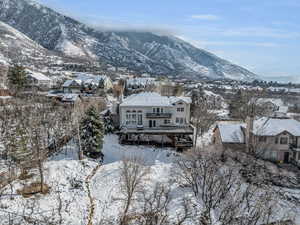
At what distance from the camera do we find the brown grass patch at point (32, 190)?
2339 centimetres

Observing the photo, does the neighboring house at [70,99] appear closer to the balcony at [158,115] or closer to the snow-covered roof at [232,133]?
the balcony at [158,115]

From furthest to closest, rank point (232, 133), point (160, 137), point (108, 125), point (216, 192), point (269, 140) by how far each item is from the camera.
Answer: point (108, 125) < point (160, 137) < point (232, 133) < point (269, 140) < point (216, 192)

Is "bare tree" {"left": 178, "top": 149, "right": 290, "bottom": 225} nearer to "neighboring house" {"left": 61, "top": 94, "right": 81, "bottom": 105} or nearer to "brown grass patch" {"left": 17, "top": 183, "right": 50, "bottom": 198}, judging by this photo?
"brown grass patch" {"left": 17, "top": 183, "right": 50, "bottom": 198}

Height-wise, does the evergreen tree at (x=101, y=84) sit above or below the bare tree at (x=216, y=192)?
above

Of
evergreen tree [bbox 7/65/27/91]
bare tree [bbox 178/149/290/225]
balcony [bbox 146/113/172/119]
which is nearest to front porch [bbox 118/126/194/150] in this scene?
balcony [bbox 146/113/172/119]

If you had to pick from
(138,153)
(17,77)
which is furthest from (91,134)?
(17,77)

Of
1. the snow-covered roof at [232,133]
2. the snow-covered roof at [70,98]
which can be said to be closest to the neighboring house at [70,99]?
the snow-covered roof at [70,98]

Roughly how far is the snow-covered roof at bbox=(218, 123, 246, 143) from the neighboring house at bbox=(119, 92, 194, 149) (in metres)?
4.54

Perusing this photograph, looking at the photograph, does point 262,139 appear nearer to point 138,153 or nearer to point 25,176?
point 138,153

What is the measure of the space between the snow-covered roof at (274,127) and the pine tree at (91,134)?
833 inches

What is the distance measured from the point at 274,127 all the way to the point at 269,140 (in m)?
2.24

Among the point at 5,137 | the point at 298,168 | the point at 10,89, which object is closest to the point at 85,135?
the point at 5,137

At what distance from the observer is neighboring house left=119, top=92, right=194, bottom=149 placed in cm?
3703

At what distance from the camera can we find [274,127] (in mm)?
35844
